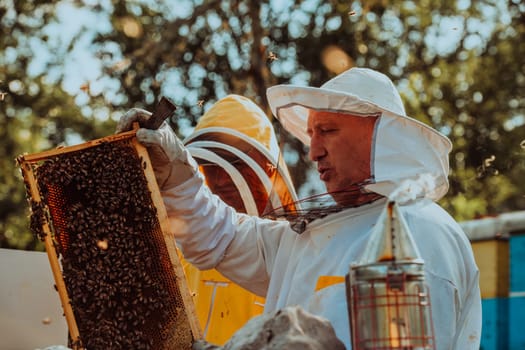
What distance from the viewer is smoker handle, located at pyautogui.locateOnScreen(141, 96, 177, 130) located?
10.2ft

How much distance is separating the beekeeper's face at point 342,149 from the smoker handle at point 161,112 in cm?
67

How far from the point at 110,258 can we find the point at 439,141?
4.69 feet

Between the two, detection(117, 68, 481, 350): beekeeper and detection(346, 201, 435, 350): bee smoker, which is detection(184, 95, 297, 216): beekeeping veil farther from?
detection(346, 201, 435, 350): bee smoker

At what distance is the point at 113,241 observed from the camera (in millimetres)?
3232

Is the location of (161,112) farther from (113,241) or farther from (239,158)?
(239,158)

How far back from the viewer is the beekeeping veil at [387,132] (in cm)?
305

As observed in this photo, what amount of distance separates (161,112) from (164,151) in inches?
7.6

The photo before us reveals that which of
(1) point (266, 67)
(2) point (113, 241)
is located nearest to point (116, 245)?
(2) point (113, 241)

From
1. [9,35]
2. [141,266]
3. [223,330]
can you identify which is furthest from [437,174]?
[9,35]

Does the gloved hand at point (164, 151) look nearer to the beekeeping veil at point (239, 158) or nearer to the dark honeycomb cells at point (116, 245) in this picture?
the dark honeycomb cells at point (116, 245)

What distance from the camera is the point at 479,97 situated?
1762 centimetres

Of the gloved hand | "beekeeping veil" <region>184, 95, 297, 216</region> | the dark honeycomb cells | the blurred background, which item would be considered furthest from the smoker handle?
the blurred background

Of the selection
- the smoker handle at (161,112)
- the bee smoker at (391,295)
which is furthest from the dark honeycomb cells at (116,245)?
the bee smoker at (391,295)

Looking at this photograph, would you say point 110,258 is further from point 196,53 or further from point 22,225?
point 22,225
